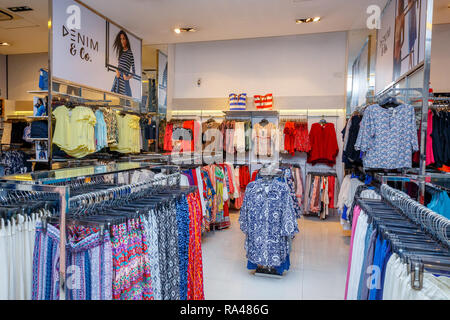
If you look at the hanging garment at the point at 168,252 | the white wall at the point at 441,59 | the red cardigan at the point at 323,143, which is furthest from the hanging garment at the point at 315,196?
the hanging garment at the point at 168,252

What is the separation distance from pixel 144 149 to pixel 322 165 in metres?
3.74

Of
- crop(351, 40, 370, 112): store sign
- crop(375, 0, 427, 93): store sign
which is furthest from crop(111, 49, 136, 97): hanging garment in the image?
crop(375, 0, 427, 93): store sign

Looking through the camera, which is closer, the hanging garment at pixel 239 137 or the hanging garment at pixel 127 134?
the hanging garment at pixel 127 134

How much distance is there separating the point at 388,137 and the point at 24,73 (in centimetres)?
860

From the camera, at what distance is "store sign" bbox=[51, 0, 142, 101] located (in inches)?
166

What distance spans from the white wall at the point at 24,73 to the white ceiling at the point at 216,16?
1.34 m

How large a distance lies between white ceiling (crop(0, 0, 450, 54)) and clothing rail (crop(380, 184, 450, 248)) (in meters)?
3.81

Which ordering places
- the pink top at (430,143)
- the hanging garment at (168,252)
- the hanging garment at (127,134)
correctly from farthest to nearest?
the hanging garment at (127,134)
the pink top at (430,143)
the hanging garment at (168,252)

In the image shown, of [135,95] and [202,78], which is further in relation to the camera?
[202,78]

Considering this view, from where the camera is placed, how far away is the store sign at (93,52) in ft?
13.9

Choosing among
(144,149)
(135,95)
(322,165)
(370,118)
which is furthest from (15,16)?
(322,165)

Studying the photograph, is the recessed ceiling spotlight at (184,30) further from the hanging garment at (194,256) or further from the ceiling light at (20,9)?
the hanging garment at (194,256)

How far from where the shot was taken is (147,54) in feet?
23.4

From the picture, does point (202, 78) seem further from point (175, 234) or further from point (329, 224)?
point (175, 234)
